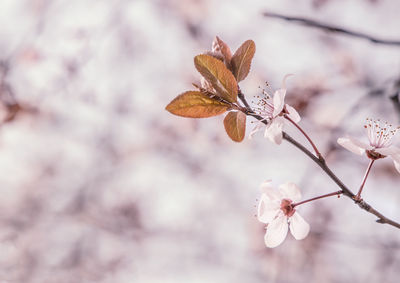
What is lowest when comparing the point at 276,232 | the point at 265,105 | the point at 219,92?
the point at 276,232

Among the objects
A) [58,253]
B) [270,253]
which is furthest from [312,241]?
[58,253]

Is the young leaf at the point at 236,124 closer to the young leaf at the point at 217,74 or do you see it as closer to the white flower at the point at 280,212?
the young leaf at the point at 217,74

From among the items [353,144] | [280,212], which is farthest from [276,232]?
[353,144]

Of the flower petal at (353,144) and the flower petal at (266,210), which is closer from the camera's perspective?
the flower petal at (353,144)

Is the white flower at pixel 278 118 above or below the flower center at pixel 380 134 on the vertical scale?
below

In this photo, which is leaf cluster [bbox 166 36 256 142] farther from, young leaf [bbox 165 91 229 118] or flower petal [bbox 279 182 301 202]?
flower petal [bbox 279 182 301 202]

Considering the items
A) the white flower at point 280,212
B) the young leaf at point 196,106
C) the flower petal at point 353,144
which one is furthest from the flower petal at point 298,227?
the young leaf at point 196,106

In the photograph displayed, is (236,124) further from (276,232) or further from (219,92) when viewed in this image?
(276,232)

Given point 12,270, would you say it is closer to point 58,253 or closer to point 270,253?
point 58,253
